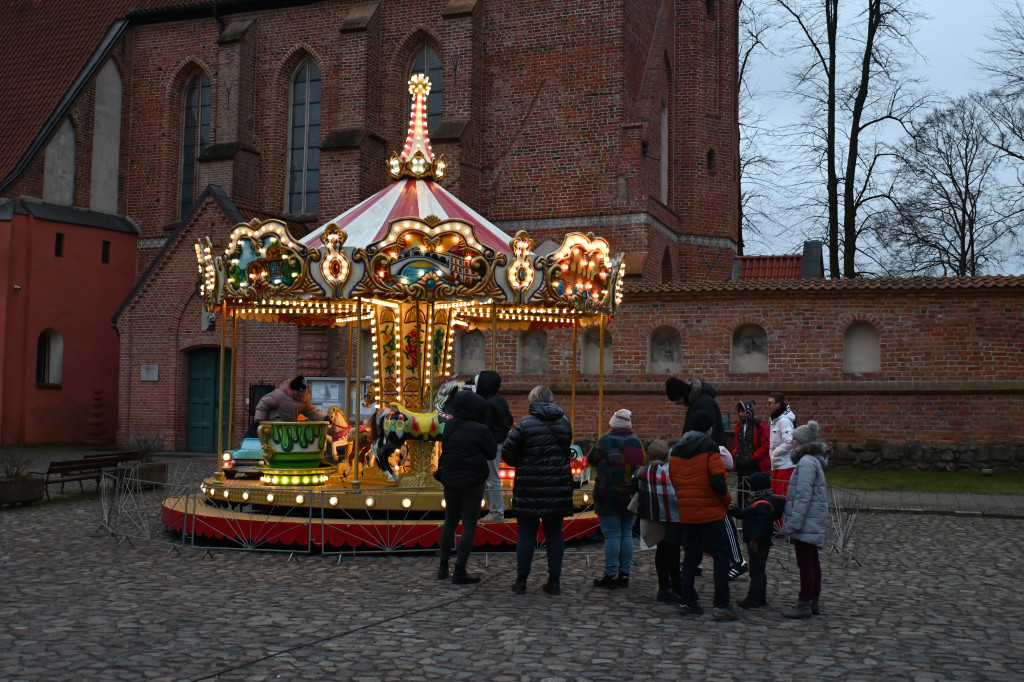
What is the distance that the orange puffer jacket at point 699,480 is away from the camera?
7949 millimetres

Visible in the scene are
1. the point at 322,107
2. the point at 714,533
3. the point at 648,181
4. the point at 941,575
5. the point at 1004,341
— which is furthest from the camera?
the point at 322,107

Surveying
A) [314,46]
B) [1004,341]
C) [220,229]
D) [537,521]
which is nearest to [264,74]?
[314,46]

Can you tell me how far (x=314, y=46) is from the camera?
27.7 meters

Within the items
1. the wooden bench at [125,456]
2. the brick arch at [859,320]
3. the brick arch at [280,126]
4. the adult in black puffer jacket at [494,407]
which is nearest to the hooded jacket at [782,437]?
the adult in black puffer jacket at [494,407]

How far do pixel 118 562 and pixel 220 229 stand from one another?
52.4ft

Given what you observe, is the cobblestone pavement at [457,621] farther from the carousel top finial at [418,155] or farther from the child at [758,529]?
the carousel top finial at [418,155]

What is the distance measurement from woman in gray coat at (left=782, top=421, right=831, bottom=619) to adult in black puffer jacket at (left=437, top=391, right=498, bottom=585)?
2679 mm

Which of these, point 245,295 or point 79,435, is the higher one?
point 245,295

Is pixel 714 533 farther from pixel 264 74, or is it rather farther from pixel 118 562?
pixel 264 74

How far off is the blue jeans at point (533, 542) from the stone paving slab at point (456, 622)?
275mm

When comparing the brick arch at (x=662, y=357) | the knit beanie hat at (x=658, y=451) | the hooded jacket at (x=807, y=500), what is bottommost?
the hooded jacket at (x=807, y=500)

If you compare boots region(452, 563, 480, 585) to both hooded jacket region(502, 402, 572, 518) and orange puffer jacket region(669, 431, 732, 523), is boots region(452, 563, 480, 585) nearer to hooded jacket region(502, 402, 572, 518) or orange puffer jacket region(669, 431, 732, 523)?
hooded jacket region(502, 402, 572, 518)

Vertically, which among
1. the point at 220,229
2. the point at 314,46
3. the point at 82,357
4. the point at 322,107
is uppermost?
the point at 314,46

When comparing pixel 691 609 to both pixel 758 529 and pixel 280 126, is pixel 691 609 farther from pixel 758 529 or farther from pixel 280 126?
pixel 280 126
